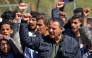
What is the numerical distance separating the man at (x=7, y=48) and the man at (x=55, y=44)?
0.32 m

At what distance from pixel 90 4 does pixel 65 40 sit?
41.5 ft

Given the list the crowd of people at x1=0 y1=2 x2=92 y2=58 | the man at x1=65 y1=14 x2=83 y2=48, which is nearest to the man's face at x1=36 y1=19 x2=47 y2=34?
the crowd of people at x1=0 y1=2 x2=92 y2=58

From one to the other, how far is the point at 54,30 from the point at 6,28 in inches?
48.5

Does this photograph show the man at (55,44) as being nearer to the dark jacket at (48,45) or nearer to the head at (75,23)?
the dark jacket at (48,45)

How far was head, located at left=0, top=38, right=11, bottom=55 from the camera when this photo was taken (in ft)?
20.3

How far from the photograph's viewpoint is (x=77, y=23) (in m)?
7.18

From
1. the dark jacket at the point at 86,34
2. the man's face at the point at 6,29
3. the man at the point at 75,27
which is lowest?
the man at the point at 75,27

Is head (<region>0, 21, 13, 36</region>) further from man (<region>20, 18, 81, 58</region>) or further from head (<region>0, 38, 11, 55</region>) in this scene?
man (<region>20, 18, 81, 58</region>)

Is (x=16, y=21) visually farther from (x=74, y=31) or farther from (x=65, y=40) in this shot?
(x=65, y=40)

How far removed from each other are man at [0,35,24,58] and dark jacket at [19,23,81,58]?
0.28 m

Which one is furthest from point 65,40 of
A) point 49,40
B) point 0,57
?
point 0,57

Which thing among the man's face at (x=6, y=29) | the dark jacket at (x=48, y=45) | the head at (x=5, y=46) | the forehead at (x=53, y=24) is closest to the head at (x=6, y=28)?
the man's face at (x=6, y=29)

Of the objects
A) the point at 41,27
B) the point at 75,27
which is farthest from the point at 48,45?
the point at 75,27

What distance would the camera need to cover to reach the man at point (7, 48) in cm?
618
